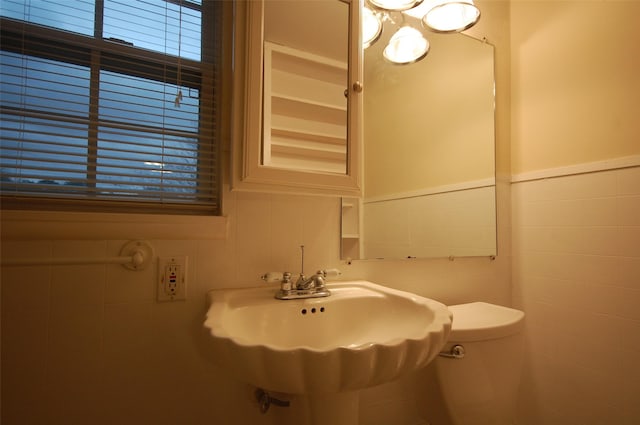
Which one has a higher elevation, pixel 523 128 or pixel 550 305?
pixel 523 128

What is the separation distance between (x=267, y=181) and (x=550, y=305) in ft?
4.48

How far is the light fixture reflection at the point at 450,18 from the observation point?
3.89 feet

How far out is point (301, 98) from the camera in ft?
3.14

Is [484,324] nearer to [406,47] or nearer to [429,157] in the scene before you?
[429,157]

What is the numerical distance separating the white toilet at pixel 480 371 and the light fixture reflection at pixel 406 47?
1.09 metres

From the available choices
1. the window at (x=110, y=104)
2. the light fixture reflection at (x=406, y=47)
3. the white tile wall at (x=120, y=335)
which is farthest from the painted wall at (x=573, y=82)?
the window at (x=110, y=104)

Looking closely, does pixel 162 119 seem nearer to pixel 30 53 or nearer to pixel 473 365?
pixel 30 53

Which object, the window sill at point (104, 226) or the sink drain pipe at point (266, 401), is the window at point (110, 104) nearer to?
the window sill at point (104, 226)

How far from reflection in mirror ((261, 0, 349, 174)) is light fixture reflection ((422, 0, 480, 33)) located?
0.44m

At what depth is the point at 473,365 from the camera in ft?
3.06

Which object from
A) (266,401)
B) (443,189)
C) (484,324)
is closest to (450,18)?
(443,189)

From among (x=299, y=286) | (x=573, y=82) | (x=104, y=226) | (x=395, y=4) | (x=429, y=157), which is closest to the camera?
(x=104, y=226)

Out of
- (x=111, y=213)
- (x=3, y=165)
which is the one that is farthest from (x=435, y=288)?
(x=3, y=165)

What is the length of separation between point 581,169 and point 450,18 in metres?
0.83
